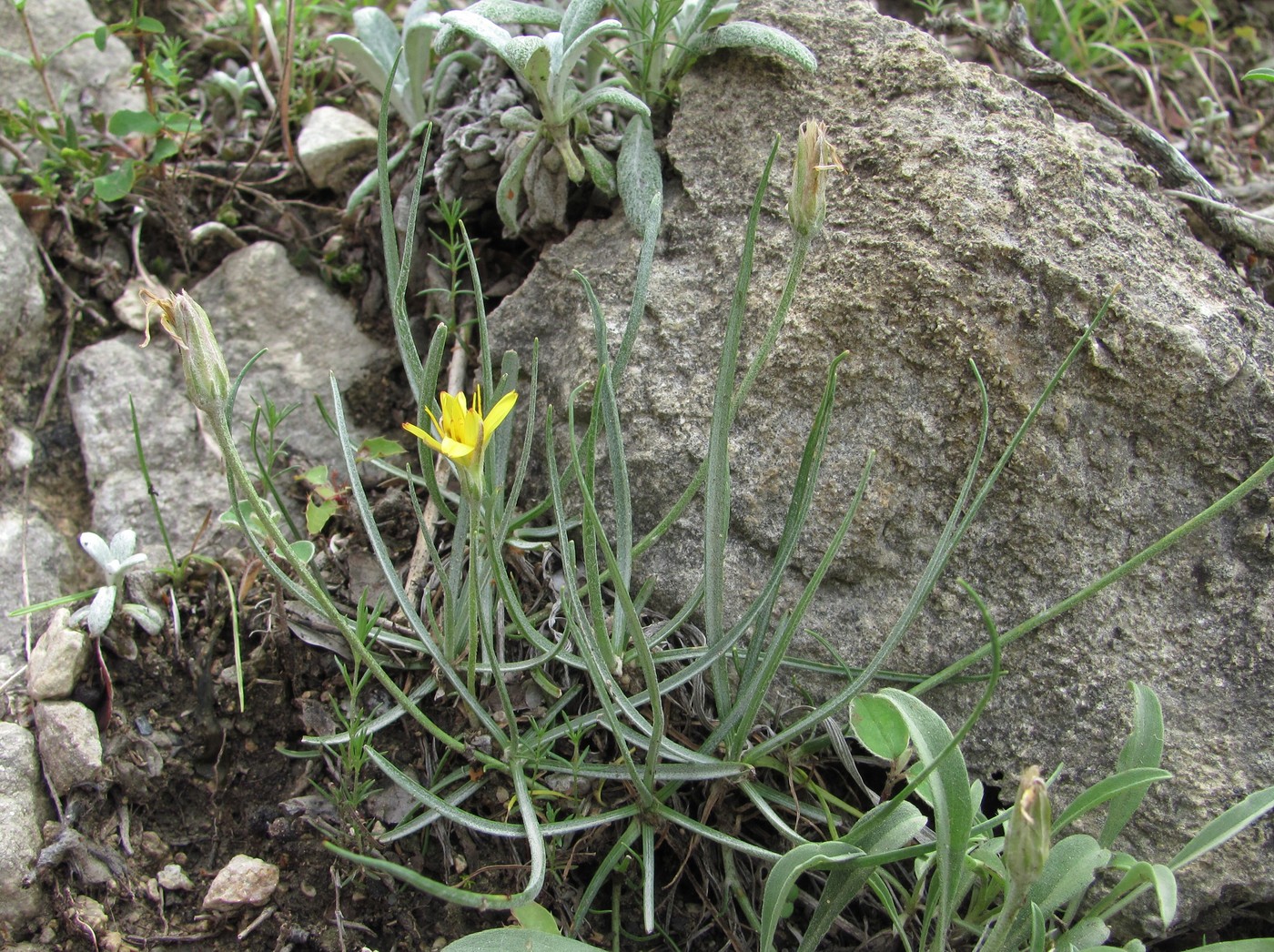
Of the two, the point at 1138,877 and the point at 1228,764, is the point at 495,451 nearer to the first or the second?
the point at 1138,877

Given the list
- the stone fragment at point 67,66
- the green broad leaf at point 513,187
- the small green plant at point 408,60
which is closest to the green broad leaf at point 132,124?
the stone fragment at point 67,66

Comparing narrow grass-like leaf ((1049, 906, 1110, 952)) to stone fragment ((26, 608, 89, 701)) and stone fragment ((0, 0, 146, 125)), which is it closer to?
stone fragment ((26, 608, 89, 701))

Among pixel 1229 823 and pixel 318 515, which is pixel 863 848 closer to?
pixel 1229 823

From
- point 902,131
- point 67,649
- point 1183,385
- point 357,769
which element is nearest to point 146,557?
point 67,649

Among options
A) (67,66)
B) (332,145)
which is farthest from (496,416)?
(67,66)

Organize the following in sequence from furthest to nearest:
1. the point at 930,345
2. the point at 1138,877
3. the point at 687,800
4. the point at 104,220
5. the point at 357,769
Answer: the point at 104,220
the point at 930,345
the point at 687,800
the point at 357,769
the point at 1138,877
